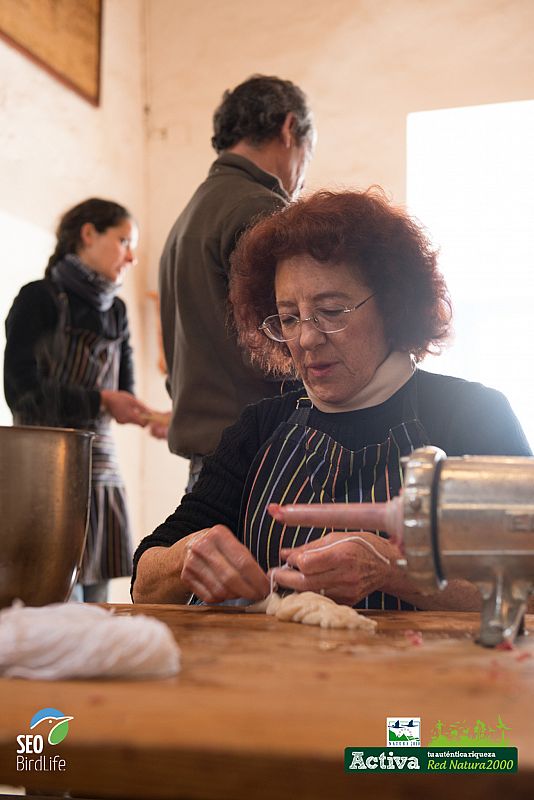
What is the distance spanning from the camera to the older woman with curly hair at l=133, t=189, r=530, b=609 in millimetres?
1475

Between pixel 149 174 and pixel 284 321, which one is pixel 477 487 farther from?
pixel 149 174

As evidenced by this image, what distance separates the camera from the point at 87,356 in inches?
132

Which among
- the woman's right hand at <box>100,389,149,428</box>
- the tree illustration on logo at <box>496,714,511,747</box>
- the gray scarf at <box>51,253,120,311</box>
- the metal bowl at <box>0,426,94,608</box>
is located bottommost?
the tree illustration on logo at <box>496,714,511,747</box>

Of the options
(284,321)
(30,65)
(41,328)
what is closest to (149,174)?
(30,65)

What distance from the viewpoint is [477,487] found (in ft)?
2.77

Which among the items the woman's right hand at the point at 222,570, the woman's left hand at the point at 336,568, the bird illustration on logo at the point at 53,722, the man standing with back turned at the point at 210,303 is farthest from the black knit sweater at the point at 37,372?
the bird illustration on logo at the point at 53,722

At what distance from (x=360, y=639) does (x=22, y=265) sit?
3.74 metres

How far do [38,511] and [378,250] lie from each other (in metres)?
0.82

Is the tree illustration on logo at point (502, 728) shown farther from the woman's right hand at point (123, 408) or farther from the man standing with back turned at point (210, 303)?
the woman's right hand at point (123, 408)

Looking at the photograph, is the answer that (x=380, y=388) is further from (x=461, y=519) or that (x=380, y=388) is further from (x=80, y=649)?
(x=80, y=649)

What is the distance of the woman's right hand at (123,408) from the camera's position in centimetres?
318

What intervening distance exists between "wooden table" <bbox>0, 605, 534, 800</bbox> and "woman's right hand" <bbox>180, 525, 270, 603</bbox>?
1.24 ft

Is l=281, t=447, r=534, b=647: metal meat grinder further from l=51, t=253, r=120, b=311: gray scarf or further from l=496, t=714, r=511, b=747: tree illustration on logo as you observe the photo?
l=51, t=253, r=120, b=311: gray scarf

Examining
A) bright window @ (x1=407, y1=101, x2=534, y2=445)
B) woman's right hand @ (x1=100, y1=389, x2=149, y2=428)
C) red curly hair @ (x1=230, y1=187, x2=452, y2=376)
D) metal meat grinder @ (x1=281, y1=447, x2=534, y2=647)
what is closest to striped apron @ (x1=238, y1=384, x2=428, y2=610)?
red curly hair @ (x1=230, y1=187, x2=452, y2=376)
